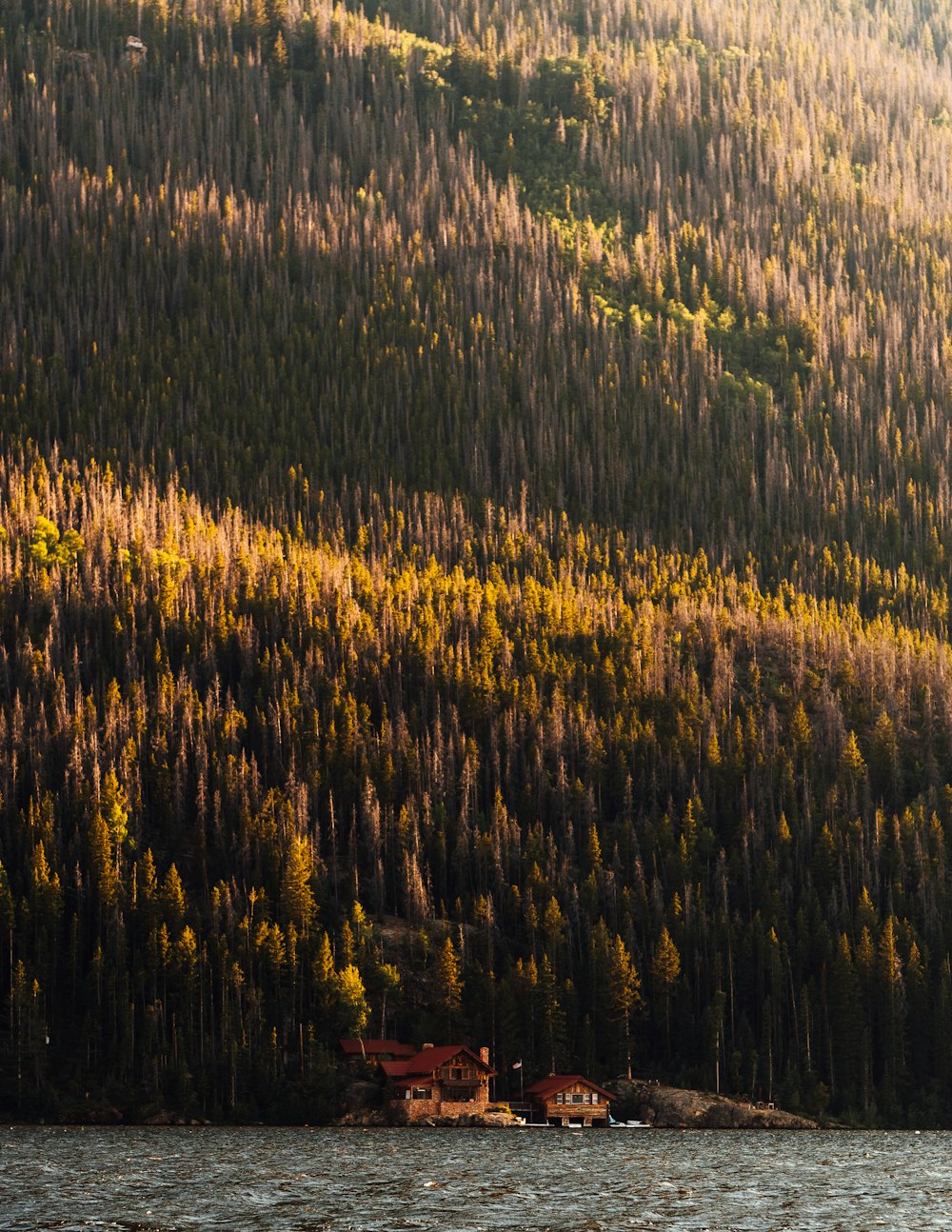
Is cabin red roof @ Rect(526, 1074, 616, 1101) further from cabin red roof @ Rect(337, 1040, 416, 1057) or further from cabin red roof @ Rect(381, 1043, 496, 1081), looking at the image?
cabin red roof @ Rect(337, 1040, 416, 1057)

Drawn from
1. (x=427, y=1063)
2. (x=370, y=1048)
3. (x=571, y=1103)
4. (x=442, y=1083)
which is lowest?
(x=571, y=1103)

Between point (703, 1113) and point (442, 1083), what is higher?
point (442, 1083)

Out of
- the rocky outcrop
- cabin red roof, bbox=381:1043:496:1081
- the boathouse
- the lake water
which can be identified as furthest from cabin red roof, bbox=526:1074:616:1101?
the lake water

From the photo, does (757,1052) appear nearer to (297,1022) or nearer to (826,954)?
(826,954)

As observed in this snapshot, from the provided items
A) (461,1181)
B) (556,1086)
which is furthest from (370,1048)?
(461,1181)

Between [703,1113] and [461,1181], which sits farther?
[703,1113]

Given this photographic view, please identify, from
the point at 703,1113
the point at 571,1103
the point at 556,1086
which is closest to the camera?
the point at 556,1086

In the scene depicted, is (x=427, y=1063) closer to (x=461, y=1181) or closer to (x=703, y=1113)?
(x=703, y=1113)
